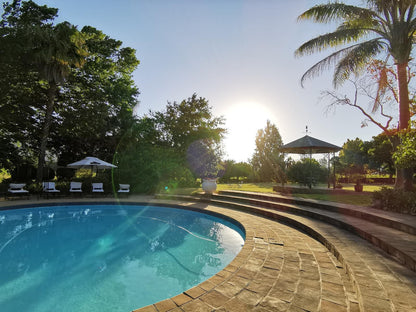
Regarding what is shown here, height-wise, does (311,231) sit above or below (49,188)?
below

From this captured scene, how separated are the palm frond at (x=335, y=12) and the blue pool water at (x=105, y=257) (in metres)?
9.49

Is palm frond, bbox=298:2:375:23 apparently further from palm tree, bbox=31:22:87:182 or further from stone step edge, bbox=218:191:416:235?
palm tree, bbox=31:22:87:182

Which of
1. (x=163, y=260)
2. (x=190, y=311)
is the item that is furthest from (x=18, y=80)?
(x=190, y=311)

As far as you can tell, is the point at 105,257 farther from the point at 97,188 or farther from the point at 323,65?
the point at 323,65

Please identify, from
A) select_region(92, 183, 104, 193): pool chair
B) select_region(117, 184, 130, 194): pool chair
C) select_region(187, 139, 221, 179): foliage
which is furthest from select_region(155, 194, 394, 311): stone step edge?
select_region(187, 139, 221, 179): foliage

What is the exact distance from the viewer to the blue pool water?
11.1 ft

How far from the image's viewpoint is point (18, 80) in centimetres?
1505

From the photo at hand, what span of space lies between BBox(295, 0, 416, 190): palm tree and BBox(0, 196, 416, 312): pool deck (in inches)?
263

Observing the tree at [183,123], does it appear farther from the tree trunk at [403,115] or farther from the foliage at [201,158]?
the tree trunk at [403,115]

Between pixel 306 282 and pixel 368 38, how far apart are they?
11278 mm

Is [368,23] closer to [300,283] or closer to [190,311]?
[300,283]

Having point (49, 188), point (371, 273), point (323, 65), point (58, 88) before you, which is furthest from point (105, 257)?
point (58, 88)

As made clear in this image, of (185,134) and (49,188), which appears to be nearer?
(49,188)

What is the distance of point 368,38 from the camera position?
9.37 m
